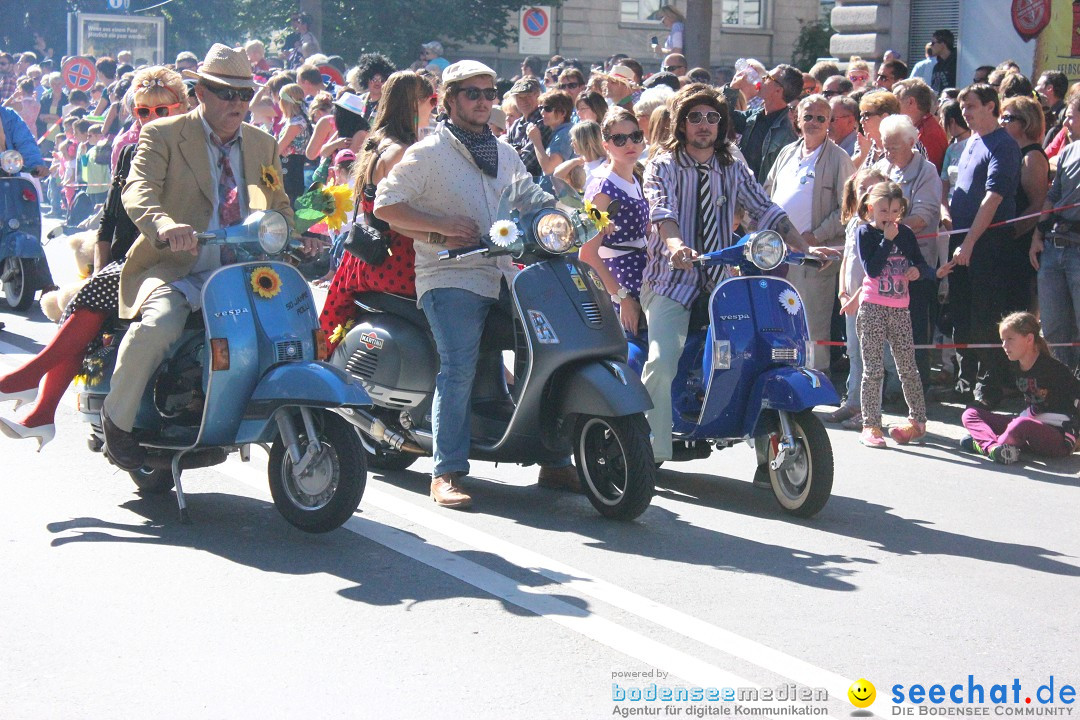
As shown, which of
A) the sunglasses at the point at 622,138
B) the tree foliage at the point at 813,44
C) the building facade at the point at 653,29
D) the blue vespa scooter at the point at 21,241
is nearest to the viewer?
the sunglasses at the point at 622,138

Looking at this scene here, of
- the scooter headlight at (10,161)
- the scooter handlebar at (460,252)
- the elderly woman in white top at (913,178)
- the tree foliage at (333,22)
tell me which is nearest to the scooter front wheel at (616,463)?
the scooter handlebar at (460,252)

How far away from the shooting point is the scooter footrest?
6.45 metres

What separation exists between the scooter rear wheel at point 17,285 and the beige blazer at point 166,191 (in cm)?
705

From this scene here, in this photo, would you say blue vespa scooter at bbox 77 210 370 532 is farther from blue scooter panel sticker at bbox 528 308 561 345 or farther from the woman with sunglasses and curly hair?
blue scooter panel sticker at bbox 528 308 561 345

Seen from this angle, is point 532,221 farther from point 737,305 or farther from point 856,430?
point 856,430

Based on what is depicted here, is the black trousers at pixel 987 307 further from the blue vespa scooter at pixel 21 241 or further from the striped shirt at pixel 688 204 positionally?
the blue vespa scooter at pixel 21 241

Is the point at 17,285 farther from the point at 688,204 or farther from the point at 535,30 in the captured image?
the point at 535,30

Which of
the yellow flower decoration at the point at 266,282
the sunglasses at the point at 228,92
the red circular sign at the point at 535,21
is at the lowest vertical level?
the yellow flower decoration at the point at 266,282

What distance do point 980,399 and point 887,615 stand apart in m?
4.74

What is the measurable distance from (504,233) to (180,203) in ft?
4.61

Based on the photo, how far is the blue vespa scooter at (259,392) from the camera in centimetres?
603

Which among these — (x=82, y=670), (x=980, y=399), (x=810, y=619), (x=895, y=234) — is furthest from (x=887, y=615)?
(x=980, y=399)

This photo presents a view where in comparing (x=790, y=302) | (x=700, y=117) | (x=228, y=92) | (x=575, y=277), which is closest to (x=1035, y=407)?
(x=790, y=302)

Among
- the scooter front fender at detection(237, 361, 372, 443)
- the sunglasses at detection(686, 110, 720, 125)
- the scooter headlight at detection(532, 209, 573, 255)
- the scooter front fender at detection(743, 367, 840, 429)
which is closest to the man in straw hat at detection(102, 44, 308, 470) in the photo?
the scooter front fender at detection(237, 361, 372, 443)
